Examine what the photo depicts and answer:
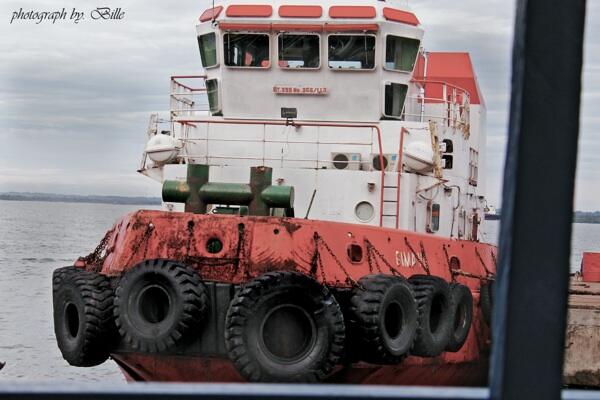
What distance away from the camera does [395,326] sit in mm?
10500

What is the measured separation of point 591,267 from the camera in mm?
24641

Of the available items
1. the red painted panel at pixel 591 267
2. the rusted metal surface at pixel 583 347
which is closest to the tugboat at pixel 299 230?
the rusted metal surface at pixel 583 347

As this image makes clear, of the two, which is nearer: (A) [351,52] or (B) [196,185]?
(B) [196,185]

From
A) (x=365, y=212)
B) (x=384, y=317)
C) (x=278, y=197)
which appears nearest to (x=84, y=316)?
(x=278, y=197)

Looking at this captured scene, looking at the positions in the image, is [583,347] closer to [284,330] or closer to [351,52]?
[351,52]

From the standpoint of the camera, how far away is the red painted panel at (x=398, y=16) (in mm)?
14445

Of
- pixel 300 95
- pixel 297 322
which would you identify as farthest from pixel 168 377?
pixel 300 95

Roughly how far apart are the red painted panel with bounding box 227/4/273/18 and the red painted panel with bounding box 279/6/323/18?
18 cm

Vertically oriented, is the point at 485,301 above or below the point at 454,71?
below

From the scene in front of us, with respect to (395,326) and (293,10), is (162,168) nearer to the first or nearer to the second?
(293,10)

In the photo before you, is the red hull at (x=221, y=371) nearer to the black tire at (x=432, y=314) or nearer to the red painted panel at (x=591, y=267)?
the black tire at (x=432, y=314)

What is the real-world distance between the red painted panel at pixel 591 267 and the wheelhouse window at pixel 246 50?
40.2ft

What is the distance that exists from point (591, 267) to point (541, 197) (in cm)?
2345

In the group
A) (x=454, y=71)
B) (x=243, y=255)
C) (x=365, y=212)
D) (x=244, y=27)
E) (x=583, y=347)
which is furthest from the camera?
(x=454, y=71)
